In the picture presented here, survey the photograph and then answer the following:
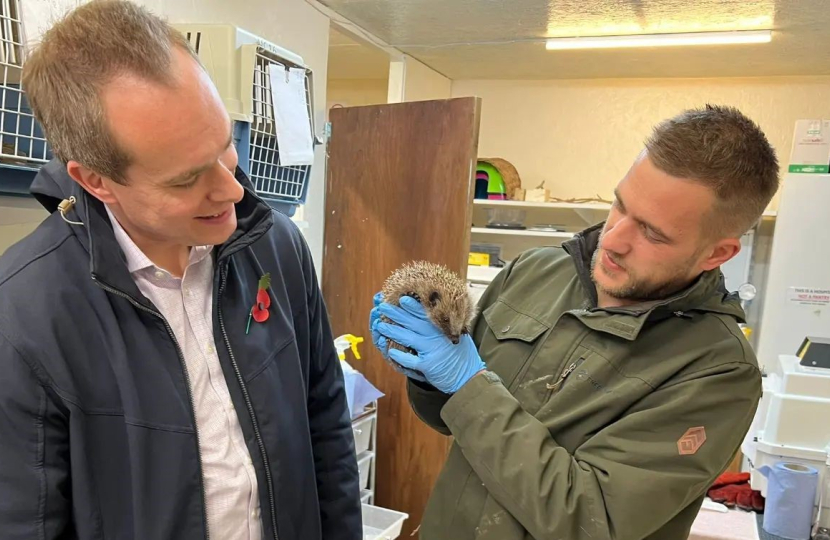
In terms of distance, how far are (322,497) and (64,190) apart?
75cm

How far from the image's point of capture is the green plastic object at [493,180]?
398cm

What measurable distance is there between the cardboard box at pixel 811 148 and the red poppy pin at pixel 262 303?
11.2ft

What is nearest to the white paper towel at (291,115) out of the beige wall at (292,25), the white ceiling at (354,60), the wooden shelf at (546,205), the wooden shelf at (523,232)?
the beige wall at (292,25)

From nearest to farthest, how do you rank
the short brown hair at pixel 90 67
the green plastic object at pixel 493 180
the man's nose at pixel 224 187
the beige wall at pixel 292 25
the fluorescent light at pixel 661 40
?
the short brown hair at pixel 90 67, the man's nose at pixel 224 187, the beige wall at pixel 292 25, the fluorescent light at pixel 661 40, the green plastic object at pixel 493 180

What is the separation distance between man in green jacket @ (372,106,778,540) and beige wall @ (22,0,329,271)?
1456 millimetres

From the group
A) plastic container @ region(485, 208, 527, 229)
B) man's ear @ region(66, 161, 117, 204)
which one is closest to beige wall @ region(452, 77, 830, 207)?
plastic container @ region(485, 208, 527, 229)

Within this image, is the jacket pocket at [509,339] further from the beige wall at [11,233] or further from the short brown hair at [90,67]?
the beige wall at [11,233]

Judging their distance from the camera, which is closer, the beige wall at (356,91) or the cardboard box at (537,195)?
the cardboard box at (537,195)

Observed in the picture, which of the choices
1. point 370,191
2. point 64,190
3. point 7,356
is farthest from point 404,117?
point 7,356

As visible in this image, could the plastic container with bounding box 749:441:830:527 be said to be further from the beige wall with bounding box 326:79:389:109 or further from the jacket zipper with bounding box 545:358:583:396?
the beige wall with bounding box 326:79:389:109

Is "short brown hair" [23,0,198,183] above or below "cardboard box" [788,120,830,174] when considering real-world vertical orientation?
below

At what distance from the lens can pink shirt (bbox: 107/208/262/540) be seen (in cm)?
94

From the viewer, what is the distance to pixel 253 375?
993mm

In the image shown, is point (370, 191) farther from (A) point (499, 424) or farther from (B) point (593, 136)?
(B) point (593, 136)
